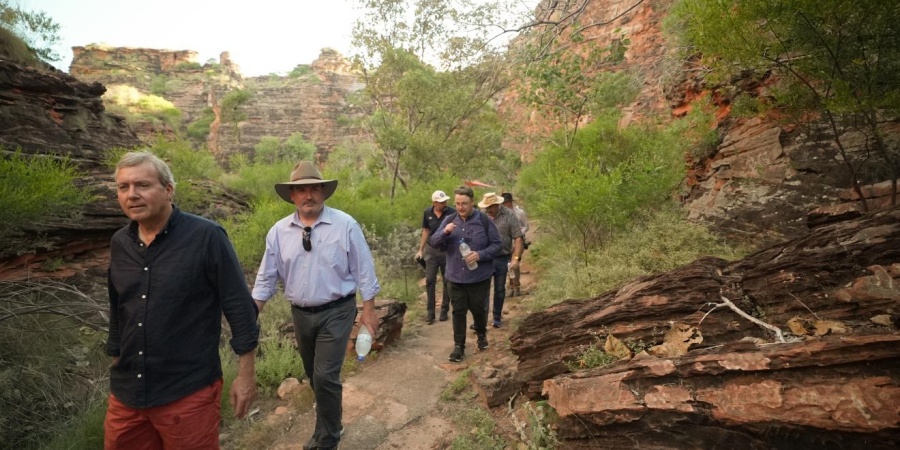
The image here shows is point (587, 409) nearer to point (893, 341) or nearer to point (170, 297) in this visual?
point (893, 341)

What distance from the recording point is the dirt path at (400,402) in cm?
326

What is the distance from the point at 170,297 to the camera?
193 cm

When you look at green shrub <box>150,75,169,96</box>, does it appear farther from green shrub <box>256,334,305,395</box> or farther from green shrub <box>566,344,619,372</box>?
green shrub <box>566,344,619,372</box>

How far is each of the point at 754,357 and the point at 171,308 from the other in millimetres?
3012

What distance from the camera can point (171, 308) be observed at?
193 centimetres

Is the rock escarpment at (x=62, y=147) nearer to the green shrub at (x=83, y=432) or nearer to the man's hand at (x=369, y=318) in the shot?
the green shrub at (x=83, y=432)

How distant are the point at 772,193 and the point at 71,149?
15006 mm

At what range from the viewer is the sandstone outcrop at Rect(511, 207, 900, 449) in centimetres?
183

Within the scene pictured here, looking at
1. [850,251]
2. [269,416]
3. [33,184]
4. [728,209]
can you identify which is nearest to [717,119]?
[728,209]

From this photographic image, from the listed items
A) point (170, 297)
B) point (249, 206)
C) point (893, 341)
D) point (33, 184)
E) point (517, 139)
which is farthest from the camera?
point (517, 139)

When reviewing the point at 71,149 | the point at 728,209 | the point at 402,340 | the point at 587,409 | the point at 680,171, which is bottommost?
the point at 402,340

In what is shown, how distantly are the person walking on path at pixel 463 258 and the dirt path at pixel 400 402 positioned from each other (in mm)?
405

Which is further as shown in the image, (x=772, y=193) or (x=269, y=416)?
(x=772, y=193)

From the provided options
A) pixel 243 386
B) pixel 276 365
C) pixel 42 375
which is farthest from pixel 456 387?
pixel 42 375
